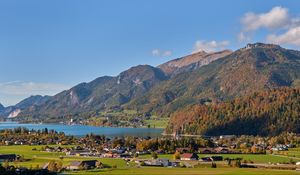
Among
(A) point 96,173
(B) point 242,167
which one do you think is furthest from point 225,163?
(A) point 96,173

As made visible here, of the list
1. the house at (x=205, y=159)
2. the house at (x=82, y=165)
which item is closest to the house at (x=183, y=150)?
the house at (x=205, y=159)

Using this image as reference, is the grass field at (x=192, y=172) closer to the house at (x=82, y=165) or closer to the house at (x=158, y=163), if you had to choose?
the house at (x=82, y=165)

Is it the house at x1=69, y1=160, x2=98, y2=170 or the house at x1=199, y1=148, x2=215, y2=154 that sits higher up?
the house at x1=199, y1=148, x2=215, y2=154

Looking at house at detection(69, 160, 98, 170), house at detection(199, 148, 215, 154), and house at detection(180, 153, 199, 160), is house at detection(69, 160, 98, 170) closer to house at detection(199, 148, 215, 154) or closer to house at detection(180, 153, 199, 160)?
house at detection(180, 153, 199, 160)

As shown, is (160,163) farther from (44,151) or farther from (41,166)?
(44,151)

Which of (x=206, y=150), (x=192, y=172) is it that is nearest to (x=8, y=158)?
(x=192, y=172)

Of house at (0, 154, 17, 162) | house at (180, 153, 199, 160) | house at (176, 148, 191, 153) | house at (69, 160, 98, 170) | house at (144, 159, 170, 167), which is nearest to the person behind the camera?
house at (69, 160, 98, 170)

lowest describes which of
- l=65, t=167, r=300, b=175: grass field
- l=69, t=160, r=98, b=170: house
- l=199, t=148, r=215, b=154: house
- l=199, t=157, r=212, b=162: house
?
l=65, t=167, r=300, b=175: grass field

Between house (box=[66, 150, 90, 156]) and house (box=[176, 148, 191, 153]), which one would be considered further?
house (box=[176, 148, 191, 153])

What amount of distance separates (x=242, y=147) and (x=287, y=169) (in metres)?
55.0

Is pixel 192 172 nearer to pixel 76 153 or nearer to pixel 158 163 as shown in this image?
pixel 158 163

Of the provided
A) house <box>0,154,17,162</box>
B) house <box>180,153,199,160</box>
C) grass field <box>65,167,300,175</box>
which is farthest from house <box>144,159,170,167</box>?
house <box>0,154,17,162</box>

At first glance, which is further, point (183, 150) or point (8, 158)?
point (183, 150)

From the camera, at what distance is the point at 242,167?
92.6 metres
